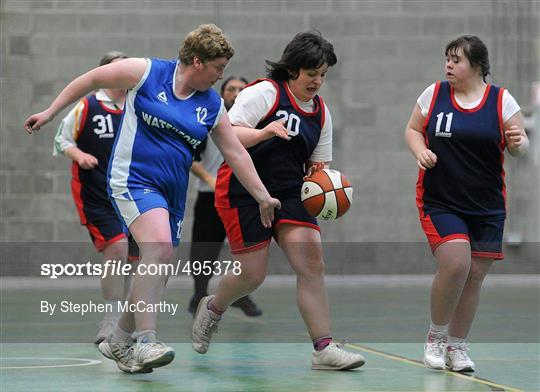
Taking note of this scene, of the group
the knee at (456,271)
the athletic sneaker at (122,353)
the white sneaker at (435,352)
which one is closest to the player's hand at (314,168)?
the knee at (456,271)

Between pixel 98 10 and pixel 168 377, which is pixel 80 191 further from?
pixel 98 10

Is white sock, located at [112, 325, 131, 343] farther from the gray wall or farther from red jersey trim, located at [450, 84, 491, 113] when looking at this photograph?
the gray wall

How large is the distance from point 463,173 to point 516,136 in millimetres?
361

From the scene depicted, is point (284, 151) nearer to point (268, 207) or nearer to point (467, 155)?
point (268, 207)

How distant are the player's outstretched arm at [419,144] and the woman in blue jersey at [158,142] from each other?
36.5 inches

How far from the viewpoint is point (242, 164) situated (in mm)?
6539

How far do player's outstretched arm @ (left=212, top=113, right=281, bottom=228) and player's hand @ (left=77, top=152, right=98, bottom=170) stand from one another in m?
1.96

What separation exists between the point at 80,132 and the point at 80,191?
41 centimetres

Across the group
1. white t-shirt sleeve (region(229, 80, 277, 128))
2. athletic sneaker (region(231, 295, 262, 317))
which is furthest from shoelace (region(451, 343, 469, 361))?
athletic sneaker (region(231, 295, 262, 317))

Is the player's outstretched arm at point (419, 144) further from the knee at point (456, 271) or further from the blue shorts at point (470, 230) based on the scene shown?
→ the knee at point (456, 271)

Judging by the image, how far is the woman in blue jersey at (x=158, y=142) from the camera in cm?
632

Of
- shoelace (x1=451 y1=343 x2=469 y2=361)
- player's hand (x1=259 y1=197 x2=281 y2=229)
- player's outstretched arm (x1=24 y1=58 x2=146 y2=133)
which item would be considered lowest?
shoelace (x1=451 y1=343 x2=469 y2=361)

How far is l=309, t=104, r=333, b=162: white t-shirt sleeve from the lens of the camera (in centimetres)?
717

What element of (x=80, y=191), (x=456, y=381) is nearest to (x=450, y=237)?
(x=456, y=381)
